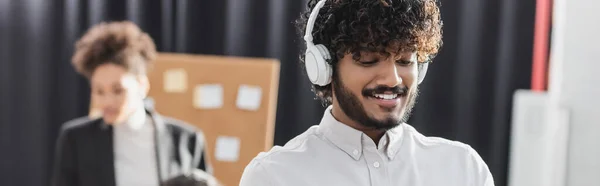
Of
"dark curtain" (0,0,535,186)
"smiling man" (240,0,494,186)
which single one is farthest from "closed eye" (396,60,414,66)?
"dark curtain" (0,0,535,186)

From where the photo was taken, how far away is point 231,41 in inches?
107

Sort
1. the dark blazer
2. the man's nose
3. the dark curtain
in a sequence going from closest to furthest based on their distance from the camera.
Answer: the man's nose → the dark blazer → the dark curtain

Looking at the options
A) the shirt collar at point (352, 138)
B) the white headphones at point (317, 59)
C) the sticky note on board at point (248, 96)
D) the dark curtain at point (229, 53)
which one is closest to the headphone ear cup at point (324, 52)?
the white headphones at point (317, 59)

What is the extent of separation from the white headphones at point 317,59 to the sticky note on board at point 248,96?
1351 mm

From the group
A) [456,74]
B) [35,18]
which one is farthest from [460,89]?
[35,18]

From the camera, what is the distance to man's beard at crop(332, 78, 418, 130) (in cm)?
110

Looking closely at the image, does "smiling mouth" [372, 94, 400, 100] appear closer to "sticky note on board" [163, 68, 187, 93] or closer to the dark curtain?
"sticky note on board" [163, 68, 187, 93]

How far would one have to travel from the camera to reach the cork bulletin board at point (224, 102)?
8.18 feet

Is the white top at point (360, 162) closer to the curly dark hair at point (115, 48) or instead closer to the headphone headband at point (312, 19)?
the headphone headband at point (312, 19)

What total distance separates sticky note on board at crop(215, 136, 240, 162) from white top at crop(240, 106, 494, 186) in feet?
4.42

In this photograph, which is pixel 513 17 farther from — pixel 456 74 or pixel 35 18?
pixel 35 18

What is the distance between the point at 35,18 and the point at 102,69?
450 mm

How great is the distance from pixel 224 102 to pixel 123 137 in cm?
36

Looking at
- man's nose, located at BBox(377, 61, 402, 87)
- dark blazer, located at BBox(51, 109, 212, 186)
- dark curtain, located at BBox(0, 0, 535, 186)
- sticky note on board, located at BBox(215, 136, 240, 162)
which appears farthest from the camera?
dark curtain, located at BBox(0, 0, 535, 186)
